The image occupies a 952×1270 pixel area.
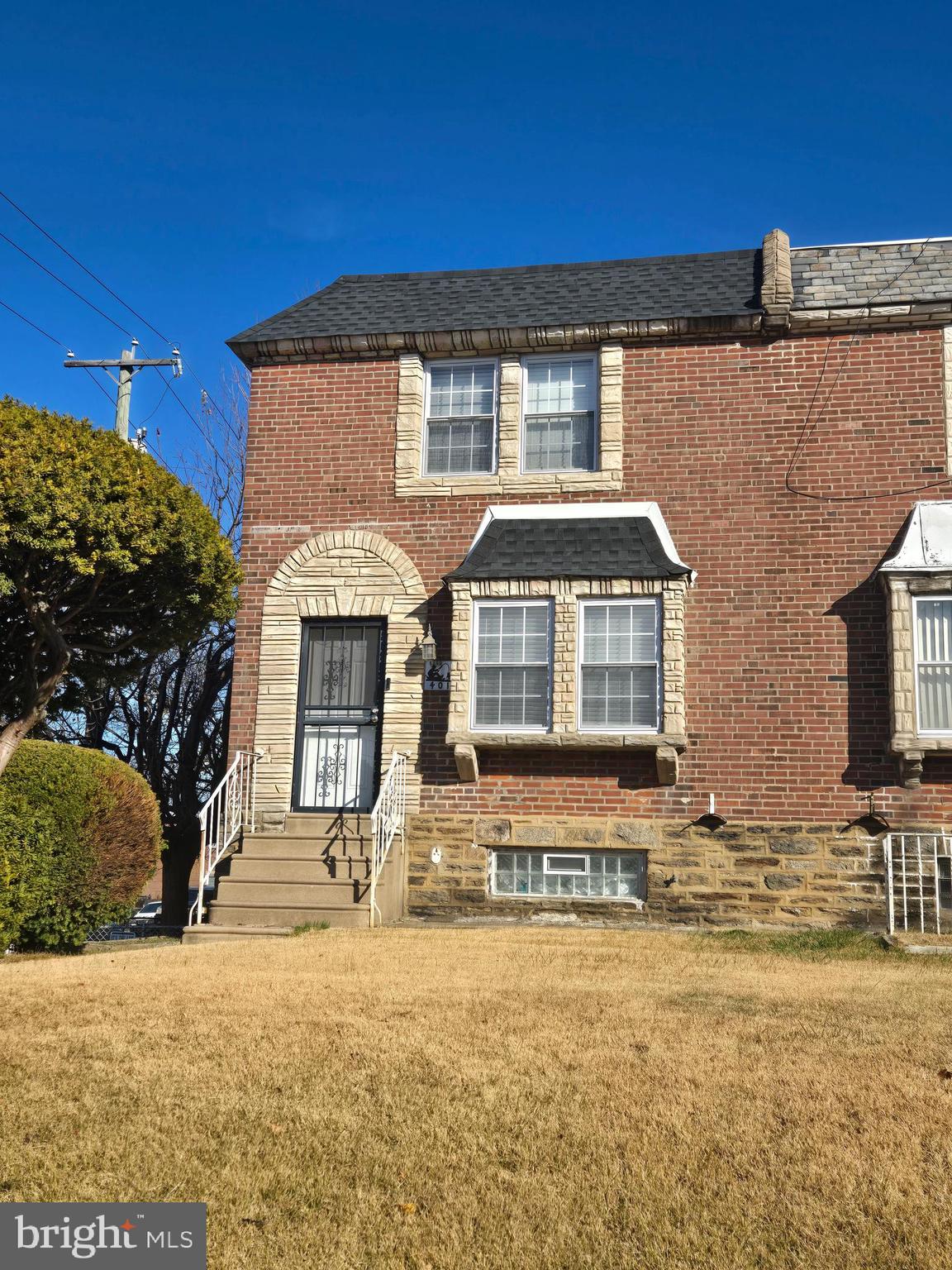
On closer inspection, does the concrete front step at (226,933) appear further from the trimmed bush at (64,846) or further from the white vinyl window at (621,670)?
the white vinyl window at (621,670)

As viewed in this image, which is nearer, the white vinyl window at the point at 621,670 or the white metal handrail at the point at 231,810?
the white metal handrail at the point at 231,810

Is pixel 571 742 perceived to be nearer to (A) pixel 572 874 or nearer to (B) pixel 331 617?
(A) pixel 572 874

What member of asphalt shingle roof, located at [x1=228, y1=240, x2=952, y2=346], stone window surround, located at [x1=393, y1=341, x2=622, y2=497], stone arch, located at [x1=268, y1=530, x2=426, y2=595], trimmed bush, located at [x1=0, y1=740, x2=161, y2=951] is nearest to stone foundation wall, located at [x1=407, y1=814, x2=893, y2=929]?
stone arch, located at [x1=268, y1=530, x2=426, y2=595]

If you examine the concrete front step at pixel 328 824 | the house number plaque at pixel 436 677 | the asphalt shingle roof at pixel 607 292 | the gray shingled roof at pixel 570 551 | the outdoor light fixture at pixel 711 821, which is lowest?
the concrete front step at pixel 328 824

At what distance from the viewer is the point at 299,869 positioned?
11.9 meters

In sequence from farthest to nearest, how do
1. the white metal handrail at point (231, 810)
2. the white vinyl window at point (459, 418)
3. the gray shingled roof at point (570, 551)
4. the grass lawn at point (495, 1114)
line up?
the white vinyl window at point (459, 418)
the gray shingled roof at point (570, 551)
the white metal handrail at point (231, 810)
the grass lawn at point (495, 1114)

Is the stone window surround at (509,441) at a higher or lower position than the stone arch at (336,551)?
higher

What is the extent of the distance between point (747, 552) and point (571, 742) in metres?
2.85

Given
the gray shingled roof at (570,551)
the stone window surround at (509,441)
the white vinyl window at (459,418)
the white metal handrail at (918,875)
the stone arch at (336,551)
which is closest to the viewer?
the white metal handrail at (918,875)

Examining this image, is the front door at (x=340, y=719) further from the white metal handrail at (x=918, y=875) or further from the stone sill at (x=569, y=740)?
the white metal handrail at (x=918, y=875)

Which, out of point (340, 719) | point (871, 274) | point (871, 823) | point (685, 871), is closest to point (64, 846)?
point (340, 719)

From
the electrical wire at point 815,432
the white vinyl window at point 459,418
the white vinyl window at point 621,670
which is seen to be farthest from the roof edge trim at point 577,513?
the electrical wire at point 815,432

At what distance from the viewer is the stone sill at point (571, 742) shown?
12297 millimetres

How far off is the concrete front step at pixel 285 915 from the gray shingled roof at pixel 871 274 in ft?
26.9
